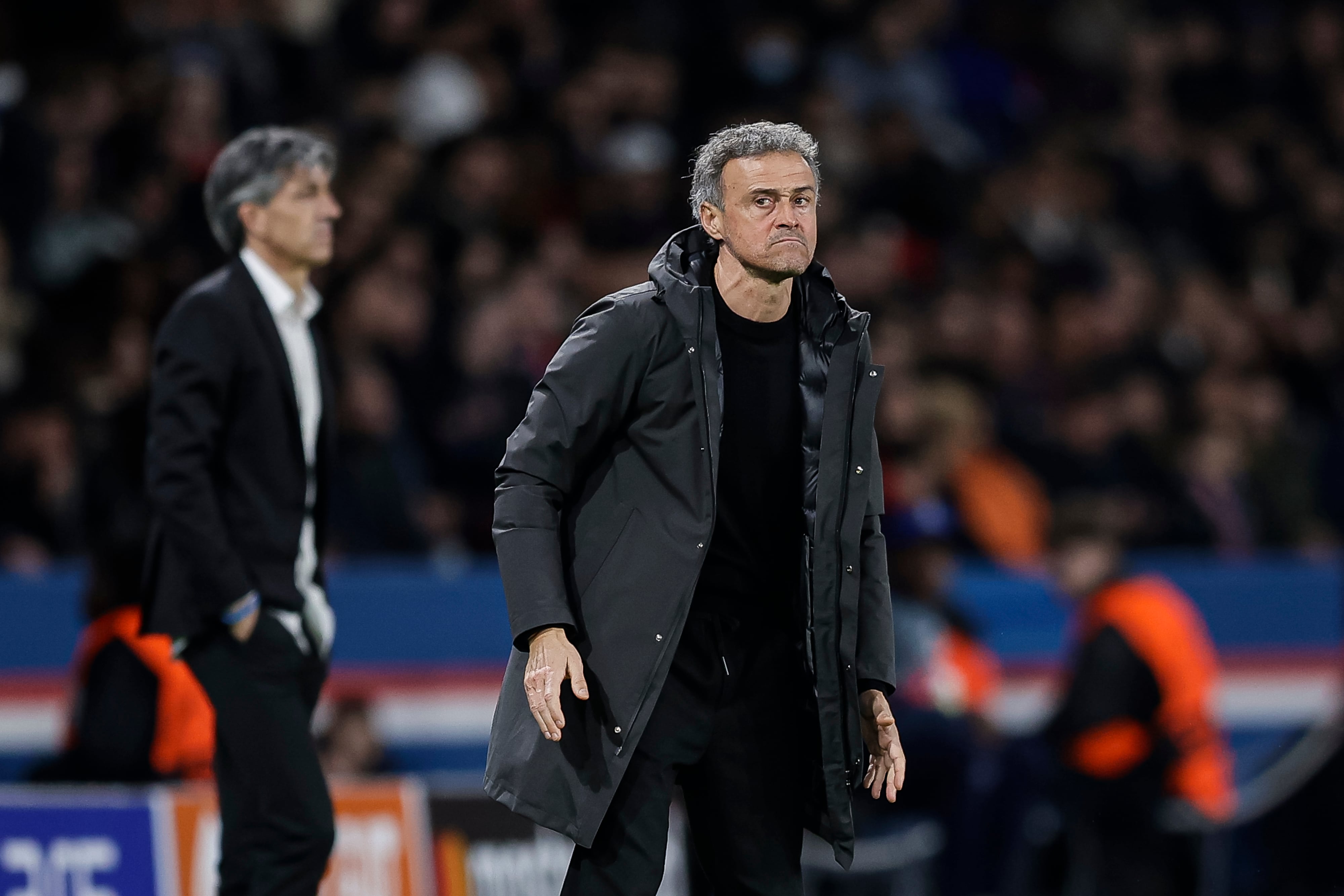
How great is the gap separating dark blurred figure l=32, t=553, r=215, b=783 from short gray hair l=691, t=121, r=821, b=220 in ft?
9.40

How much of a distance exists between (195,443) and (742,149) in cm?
158

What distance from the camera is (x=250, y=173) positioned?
190 inches

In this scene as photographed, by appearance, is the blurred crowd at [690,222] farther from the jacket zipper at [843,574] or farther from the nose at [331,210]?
the jacket zipper at [843,574]

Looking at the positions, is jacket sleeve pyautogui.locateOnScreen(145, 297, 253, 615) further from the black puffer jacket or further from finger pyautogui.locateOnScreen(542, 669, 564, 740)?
finger pyautogui.locateOnScreen(542, 669, 564, 740)

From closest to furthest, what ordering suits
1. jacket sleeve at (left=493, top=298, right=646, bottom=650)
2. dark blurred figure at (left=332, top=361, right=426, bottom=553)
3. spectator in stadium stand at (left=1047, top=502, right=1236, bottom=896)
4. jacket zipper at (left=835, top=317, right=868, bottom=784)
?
jacket sleeve at (left=493, top=298, right=646, bottom=650), jacket zipper at (left=835, top=317, right=868, bottom=784), spectator in stadium stand at (left=1047, top=502, right=1236, bottom=896), dark blurred figure at (left=332, top=361, right=426, bottom=553)

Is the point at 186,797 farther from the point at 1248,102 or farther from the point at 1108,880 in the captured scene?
the point at 1248,102

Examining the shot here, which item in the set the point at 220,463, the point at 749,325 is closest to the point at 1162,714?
the point at 749,325

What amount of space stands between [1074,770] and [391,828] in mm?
2778

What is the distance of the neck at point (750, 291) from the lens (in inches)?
156

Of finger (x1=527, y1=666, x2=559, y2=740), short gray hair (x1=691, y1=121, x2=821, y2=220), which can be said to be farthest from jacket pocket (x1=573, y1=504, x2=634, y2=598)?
short gray hair (x1=691, y1=121, x2=821, y2=220)

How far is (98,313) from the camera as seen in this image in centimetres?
859

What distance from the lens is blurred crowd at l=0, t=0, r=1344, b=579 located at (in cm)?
840

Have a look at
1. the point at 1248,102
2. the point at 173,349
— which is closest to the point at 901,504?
the point at 173,349

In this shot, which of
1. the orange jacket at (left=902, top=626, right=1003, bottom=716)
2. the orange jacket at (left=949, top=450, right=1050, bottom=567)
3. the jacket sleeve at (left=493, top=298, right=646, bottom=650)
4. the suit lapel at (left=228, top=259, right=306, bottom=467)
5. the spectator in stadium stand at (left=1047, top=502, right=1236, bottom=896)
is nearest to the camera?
the jacket sleeve at (left=493, top=298, right=646, bottom=650)
